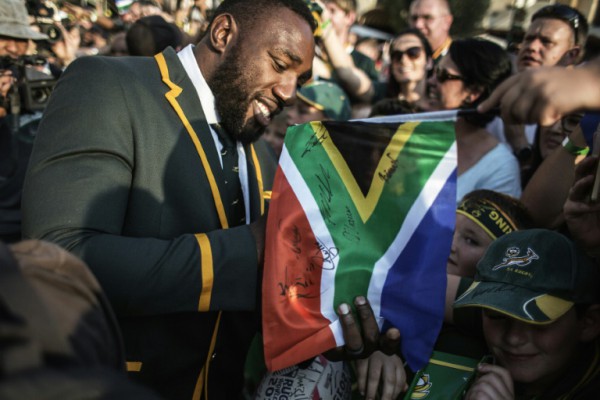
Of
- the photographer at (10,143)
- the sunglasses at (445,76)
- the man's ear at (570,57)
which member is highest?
the man's ear at (570,57)

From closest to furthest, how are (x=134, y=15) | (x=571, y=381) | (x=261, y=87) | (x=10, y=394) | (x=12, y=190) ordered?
1. (x=10, y=394)
2. (x=571, y=381)
3. (x=261, y=87)
4. (x=12, y=190)
5. (x=134, y=15)

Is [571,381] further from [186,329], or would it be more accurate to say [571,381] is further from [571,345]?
[186,329]

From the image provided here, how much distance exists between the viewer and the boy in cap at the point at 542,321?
174 cm

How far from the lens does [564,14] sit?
3596mm

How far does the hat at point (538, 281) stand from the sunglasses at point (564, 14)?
2.29 m

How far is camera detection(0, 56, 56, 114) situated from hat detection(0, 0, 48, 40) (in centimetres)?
15

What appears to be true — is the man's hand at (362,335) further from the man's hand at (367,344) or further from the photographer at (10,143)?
the photographer at (10,143)

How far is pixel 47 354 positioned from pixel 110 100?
1.18 metres

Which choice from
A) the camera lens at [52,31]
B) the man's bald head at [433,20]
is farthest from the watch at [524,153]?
the camera lens at [52,31]

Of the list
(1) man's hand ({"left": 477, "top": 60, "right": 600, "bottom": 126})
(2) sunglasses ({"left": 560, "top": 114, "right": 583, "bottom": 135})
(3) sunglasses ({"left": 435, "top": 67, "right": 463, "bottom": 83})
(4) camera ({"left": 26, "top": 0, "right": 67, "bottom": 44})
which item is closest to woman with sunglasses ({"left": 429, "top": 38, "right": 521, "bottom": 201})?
(3) sunglasses ({"left": 435, "top": 67, "right": 463, "bottom": 83})

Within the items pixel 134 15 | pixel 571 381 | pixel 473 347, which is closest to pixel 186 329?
pixel 473 347

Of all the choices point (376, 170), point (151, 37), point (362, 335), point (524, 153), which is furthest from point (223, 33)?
point (151, 37)

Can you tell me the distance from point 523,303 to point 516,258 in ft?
0.56

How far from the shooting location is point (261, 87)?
1.97 m
